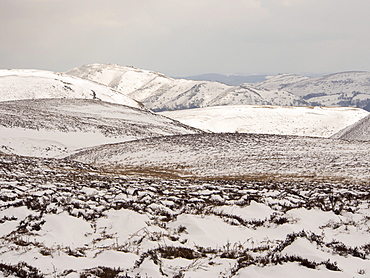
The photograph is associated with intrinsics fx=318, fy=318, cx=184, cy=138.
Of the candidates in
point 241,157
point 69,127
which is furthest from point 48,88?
point 241,157

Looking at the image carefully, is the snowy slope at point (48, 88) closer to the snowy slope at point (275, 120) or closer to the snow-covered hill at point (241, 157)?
the snowy slope at point (275, 120)

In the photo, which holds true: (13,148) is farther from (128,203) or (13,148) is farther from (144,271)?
(144,271)

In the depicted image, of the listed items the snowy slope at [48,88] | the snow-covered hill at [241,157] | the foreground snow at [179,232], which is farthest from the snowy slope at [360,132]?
the snowy slope at [48,88]

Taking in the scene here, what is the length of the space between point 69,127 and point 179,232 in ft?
125

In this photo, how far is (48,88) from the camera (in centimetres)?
8112

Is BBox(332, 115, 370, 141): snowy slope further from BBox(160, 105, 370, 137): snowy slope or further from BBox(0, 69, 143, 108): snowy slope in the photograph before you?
BBox(0, 69, 143, 108): snowy slope

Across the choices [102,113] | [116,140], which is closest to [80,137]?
[116,140]

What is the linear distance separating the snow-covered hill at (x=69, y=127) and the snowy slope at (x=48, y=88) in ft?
58.1

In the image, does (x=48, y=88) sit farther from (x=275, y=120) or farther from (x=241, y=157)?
(x=241, y=157)

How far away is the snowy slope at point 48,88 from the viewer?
7738cm

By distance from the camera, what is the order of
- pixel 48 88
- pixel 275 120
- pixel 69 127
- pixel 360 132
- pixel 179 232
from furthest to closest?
pixel 275 120, pixel 48 88, pixel 360 132, pixel 69 127, pixel 179 232

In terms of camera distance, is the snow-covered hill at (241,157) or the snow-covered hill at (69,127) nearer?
the snow-covered hill at (241,157)

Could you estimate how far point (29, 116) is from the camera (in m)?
45.0

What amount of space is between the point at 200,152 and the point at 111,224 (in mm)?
21709
